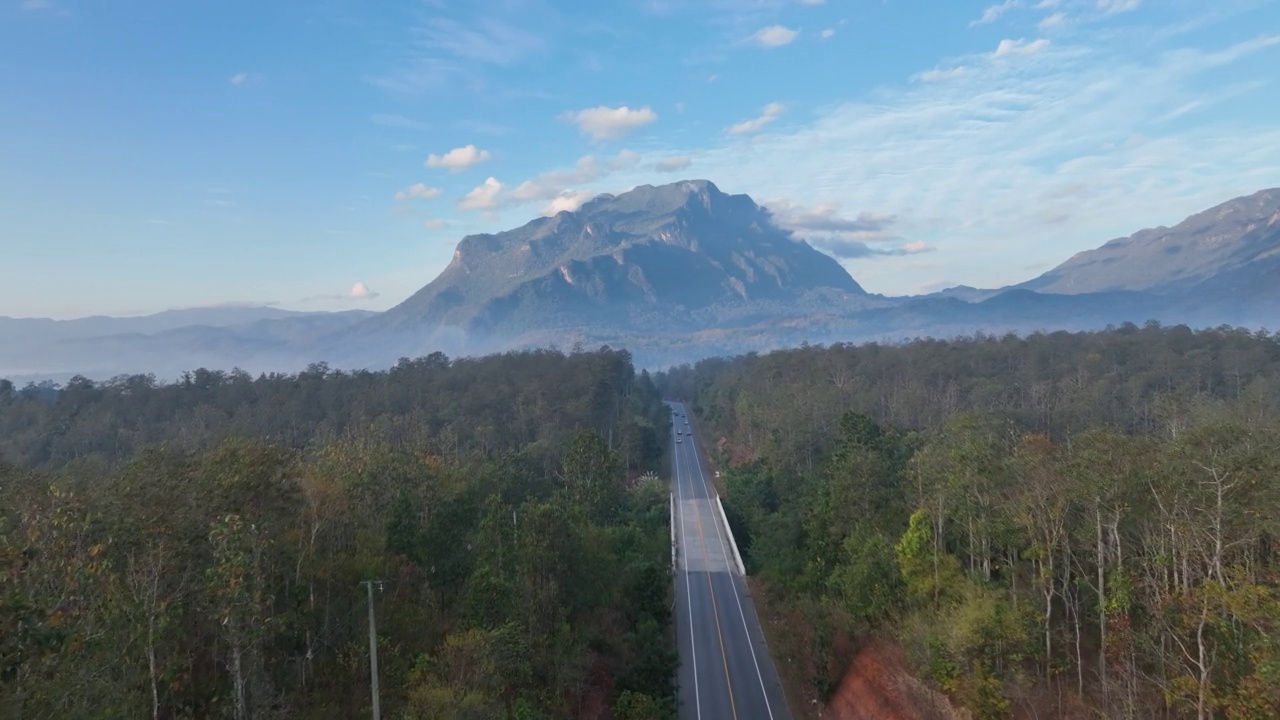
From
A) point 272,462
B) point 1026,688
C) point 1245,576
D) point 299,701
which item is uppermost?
point 272,462

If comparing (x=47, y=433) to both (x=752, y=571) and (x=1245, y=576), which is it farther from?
(x=1245, y=576)

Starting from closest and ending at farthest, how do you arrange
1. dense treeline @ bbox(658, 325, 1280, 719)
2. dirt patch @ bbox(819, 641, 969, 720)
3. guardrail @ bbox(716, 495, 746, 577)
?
dense treeline @ bbox(658, 325, 1280, 719) < dirt patch @ bbox(819, 641, 969, 720) < guardrail @ bbox(716, 495, 746, 577)

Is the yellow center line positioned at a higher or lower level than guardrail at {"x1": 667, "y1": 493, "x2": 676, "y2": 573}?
lower

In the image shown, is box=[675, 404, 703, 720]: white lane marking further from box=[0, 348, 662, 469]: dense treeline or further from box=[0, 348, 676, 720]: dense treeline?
box=[0, 348, 662, 469]: dense treeline

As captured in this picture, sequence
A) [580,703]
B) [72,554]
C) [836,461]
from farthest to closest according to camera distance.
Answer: [836,461]
[580,703]
[72,554]

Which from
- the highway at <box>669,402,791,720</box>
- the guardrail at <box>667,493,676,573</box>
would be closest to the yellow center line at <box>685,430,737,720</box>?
the highway at <box>669,402,791,720</box>

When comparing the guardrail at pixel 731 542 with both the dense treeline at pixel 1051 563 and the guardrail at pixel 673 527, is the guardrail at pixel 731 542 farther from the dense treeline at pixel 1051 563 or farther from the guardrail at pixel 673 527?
the guardrail at pixel 673 527

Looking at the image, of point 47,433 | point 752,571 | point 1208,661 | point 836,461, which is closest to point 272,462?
point 1208,661
